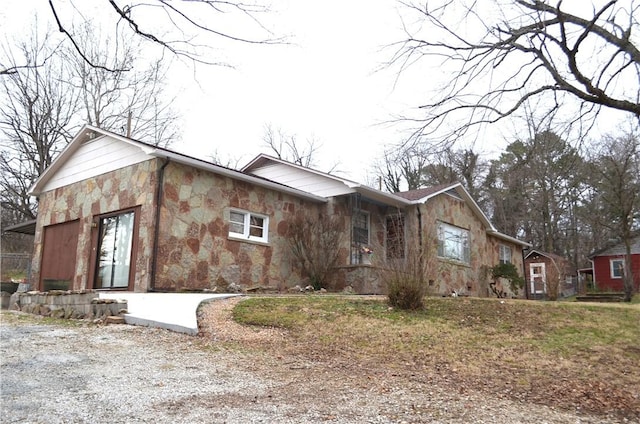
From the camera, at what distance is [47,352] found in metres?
5.59

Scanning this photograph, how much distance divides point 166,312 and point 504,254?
18.5 meters

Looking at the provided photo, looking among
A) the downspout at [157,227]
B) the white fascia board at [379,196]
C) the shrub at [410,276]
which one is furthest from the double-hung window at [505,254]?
the downspout at [157,227]

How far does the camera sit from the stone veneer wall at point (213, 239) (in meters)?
11.6

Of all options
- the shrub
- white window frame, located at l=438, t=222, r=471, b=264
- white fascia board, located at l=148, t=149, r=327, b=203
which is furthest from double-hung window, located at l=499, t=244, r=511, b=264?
the shrub

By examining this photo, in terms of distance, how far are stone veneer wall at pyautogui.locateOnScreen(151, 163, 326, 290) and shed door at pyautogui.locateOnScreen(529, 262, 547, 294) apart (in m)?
20.1

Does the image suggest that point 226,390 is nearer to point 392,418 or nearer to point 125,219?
point 392,418

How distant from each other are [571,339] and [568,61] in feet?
11.7

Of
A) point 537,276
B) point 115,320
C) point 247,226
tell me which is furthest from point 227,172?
point 537,276

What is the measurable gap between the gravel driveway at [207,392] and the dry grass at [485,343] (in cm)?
53

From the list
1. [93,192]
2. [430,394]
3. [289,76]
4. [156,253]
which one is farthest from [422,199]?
[430,394]

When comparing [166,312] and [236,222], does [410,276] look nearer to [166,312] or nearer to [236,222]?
[166,312]

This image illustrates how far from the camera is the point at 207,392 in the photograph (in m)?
4.23

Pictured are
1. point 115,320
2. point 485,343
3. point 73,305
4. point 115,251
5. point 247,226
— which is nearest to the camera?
point 485,343

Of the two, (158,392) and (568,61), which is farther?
(568,61)
